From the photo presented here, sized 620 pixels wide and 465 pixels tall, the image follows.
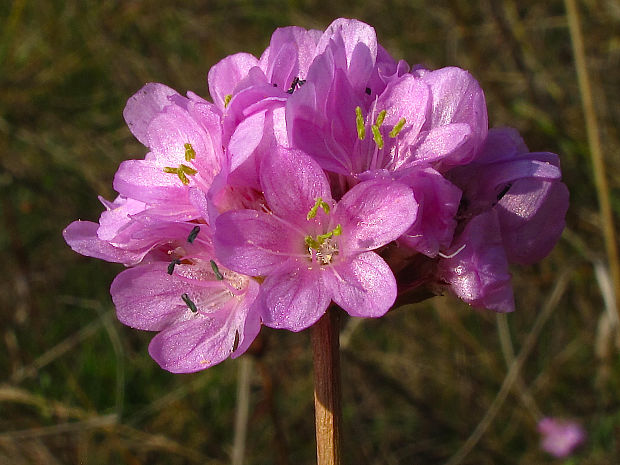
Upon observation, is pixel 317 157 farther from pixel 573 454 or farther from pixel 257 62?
pixel 573 454

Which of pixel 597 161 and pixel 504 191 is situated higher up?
pixel 504 191

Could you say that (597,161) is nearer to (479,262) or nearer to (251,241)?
(479,262)

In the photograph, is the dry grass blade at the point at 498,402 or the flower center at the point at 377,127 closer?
the flower center at the point at 377,127

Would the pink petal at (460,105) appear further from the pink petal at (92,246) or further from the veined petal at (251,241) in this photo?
the pink petal at (92,246)

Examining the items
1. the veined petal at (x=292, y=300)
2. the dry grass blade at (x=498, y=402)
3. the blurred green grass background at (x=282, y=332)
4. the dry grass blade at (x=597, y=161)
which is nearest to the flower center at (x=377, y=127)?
the veined petal at (x=292, y=300)

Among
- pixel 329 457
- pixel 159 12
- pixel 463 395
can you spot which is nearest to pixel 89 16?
pixel 159 12

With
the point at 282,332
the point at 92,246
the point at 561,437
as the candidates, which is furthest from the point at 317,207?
the point at 561,437
